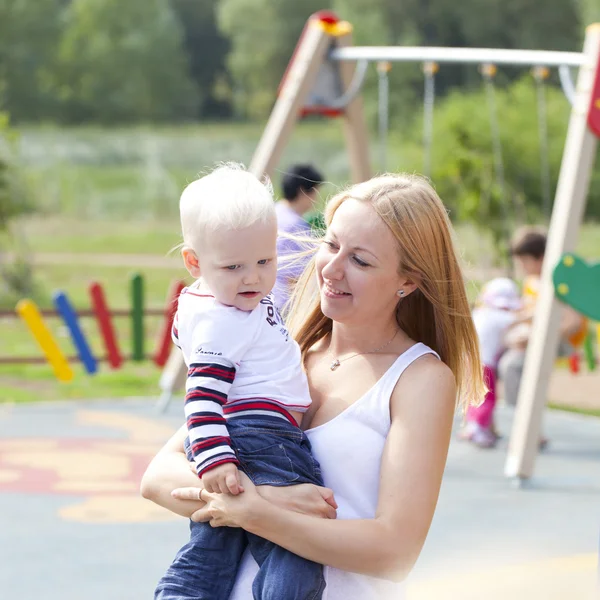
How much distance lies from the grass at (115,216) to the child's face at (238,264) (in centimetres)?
47

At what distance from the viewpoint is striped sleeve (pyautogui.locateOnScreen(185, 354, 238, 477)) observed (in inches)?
68.6

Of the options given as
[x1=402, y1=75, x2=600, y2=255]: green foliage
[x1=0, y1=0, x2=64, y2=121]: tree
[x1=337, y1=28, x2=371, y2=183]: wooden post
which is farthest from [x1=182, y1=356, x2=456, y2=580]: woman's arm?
[x1=0, y1=0, x2=64, y2=121]: tree

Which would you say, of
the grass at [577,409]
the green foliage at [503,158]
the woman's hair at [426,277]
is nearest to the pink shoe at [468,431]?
the grass at [577,409]

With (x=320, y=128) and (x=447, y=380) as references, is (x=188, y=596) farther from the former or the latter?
(x=320, y=128)

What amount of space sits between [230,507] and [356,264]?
469mm

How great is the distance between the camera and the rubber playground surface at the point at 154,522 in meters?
4.16

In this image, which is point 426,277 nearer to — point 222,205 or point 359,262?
point 359,262

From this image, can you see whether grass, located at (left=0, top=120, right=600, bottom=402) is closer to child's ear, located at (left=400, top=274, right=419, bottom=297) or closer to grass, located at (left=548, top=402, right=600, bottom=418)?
child's ear, located at (left=400, top=274, right=419, bottom=297)

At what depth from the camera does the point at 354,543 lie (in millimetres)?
1705

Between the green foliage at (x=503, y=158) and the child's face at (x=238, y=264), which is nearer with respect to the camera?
the child's face at (x=238, y=264)

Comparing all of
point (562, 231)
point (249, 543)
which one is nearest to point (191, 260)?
point (249, 543)

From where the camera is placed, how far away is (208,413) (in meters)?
1.74

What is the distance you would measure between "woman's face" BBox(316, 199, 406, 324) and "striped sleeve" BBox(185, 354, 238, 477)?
243 millimetres

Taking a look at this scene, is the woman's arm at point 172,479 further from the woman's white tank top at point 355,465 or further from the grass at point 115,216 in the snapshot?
the grass at point 115,216
